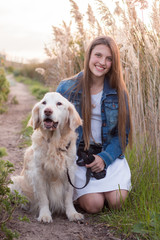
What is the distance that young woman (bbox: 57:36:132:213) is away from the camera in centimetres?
285

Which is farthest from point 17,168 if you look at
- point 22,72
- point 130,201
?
point 22,72

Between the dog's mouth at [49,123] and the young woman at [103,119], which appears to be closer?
the dog's mouth at [49,123]

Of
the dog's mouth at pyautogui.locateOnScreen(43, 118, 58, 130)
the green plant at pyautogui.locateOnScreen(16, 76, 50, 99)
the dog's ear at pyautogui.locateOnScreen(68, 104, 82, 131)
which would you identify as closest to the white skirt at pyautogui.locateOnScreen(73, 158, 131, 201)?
the dog's ear at pyautogui.locateOnScreen(68, 104, 82, 131)

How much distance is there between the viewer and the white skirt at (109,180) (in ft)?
9.36

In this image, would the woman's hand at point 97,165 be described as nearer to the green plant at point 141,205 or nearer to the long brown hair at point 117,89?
the long brown hair at point 117,89

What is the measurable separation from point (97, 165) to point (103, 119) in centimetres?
48

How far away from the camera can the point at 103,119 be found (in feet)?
9.80

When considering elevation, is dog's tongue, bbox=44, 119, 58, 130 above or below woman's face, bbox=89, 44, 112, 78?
below

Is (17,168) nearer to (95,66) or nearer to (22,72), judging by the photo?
(95,66)

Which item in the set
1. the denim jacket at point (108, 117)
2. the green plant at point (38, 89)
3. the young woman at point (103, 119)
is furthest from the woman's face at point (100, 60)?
the green plant at point (38, 89)

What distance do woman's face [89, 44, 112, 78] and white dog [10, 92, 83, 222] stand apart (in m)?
0.53

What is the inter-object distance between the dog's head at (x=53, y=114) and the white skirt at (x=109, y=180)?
0.62 meters

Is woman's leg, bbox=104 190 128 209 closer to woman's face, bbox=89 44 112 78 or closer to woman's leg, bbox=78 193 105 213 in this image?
woman's leg, bbox=78 193 105 213

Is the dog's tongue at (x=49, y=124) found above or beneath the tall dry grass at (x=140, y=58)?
beneath
